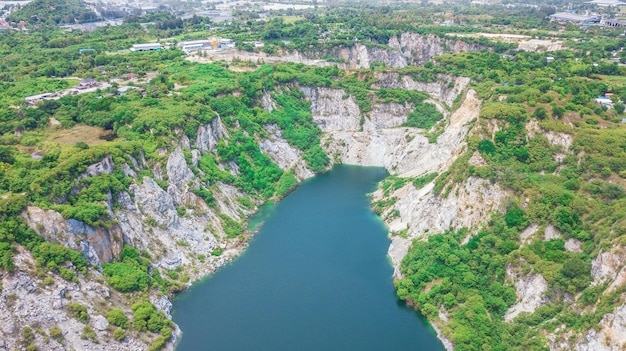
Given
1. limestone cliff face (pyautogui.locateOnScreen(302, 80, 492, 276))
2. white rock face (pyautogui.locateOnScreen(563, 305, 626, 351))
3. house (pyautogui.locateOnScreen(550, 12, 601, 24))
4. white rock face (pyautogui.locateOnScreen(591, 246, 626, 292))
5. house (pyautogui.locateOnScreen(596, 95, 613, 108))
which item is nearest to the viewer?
white rock face (pyautogui.locateOnScreen(563, 305, 626, 351))

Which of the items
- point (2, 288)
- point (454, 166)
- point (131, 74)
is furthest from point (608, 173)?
point (131, 74)

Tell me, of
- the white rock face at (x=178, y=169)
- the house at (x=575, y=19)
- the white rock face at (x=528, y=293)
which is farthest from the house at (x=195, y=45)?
the house at (x=575, y=19)

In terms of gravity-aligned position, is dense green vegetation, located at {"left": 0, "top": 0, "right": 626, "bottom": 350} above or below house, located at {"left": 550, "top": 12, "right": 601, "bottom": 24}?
below

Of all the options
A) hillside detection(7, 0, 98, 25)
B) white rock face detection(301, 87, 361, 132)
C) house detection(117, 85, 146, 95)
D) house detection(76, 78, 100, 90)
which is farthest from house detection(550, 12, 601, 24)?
hillside detection(7, 0, 98, 25)

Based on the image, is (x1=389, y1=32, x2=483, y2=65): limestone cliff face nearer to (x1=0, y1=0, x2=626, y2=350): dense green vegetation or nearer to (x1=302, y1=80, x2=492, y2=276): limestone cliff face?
(x1=0, y1=0, x2=626, y2=350): dense green vegetation

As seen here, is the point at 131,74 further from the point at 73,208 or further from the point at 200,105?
the point at 73,208

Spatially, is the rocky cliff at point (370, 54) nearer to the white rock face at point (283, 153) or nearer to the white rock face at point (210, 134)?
the white rock face at point (283, 153)

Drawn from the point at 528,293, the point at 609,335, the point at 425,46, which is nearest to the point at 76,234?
Answer: the point at 528,293
